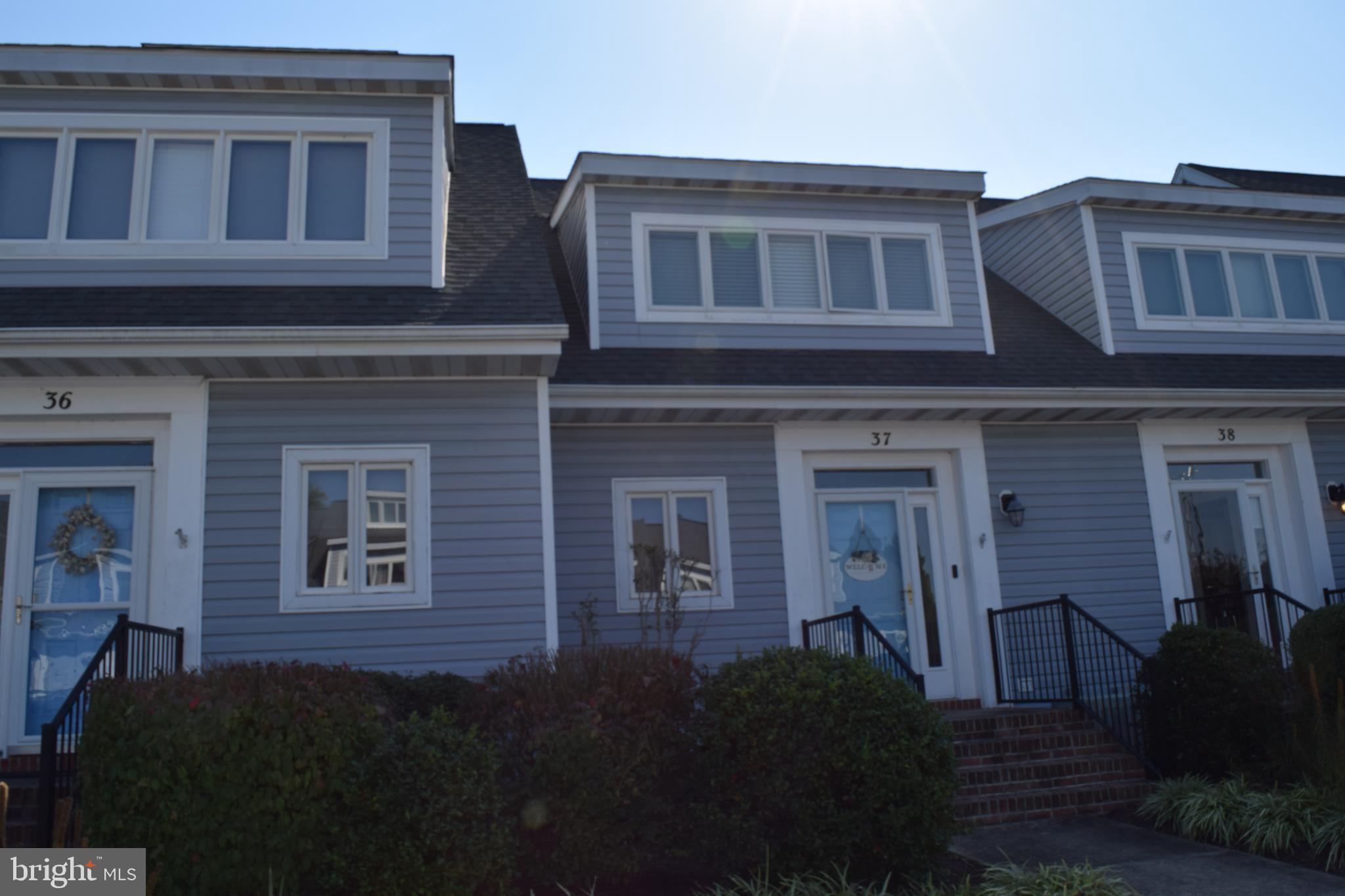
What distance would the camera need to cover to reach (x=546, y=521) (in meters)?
8.21

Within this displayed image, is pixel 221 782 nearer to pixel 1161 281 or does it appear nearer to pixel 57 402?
pixel 57 402

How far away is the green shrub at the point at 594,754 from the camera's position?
5430 mm

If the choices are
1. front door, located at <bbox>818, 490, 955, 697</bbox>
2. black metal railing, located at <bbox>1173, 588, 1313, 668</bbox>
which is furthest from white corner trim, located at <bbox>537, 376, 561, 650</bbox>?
black metal railing, located at <bbox>1173, 588, 1313, 668</bbox>

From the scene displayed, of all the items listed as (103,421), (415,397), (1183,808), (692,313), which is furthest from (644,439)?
(1183,808)

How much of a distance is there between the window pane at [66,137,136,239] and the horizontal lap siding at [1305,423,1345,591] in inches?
439

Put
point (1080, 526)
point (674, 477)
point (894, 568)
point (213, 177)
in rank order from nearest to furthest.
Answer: point (213, 177), point (674, 477), point (894, 568), point (1080, 526)

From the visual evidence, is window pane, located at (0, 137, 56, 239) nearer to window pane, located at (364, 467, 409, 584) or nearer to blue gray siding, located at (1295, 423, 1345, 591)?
window pane, located at (364, 467, 409, 584)

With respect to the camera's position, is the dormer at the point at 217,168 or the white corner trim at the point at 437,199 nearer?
the dormer at the point at 217,168

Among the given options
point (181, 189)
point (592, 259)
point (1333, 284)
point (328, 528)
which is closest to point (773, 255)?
point (592, 259)

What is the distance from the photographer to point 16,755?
755 cm

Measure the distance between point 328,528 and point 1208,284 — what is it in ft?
30.7

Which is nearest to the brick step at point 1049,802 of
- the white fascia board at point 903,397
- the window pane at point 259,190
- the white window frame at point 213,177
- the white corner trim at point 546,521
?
the white corner trim at point 546,521

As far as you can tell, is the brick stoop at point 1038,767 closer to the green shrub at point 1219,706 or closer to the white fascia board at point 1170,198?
the green shrub at point 1219,706

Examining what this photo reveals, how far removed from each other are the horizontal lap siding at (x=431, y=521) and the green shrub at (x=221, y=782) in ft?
8.35
